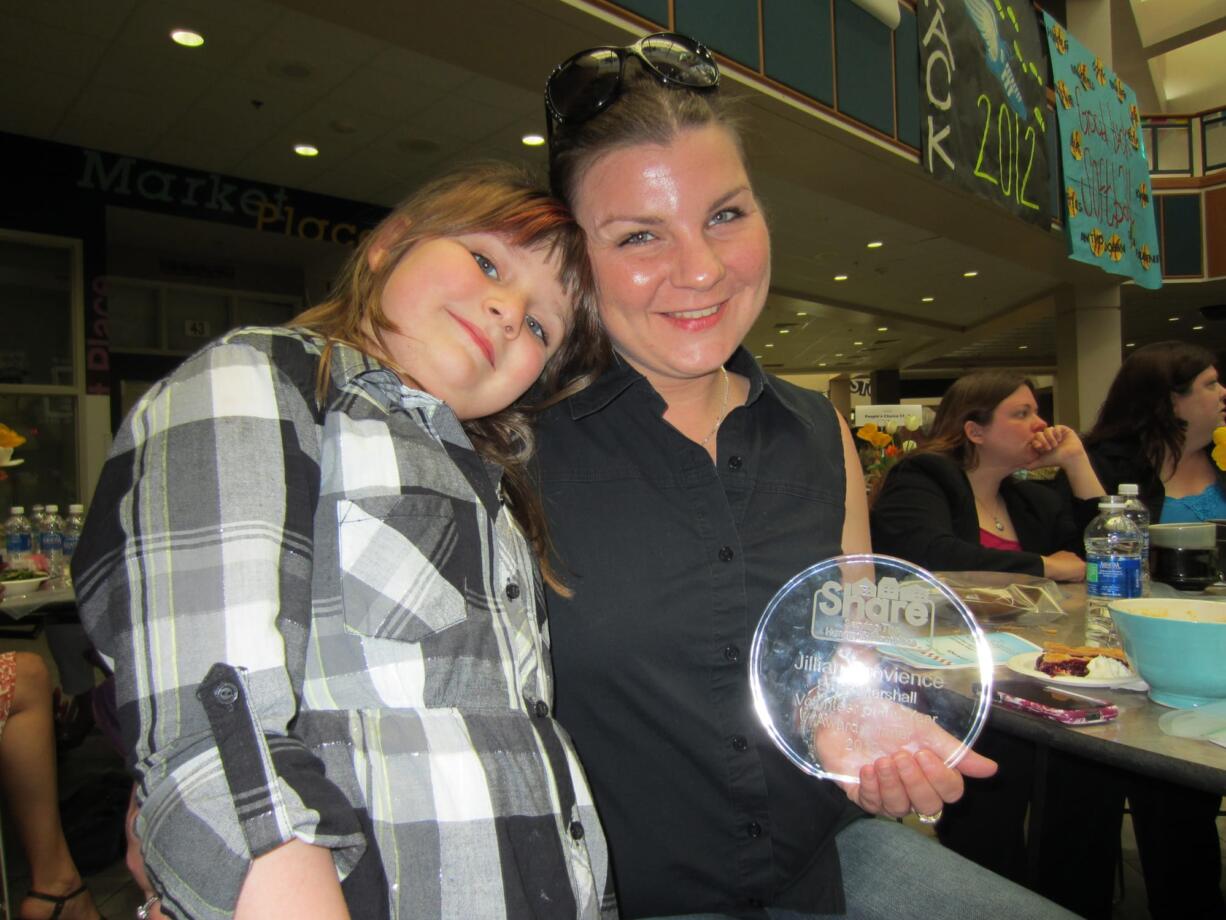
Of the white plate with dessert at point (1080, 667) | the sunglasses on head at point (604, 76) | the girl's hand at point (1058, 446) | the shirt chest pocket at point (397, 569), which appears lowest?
the white plate with dessert at point (1080, 667)

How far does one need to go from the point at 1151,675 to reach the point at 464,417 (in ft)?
3.07

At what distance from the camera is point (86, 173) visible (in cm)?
595

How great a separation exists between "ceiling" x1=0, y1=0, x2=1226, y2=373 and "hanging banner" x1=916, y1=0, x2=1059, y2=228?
51 cm

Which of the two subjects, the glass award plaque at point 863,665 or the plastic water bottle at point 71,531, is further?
the plastic water bottle at point 71,531

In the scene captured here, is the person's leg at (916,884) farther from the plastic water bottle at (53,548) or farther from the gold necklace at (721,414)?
the plastic water bottle at (53,548)

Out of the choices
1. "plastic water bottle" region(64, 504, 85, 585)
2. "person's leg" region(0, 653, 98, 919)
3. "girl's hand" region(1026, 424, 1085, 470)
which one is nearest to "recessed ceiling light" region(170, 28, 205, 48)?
"plastic water bottle" region(64, 504, 85, 585)

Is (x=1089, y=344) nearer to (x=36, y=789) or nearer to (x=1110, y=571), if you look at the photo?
(x=1110, y=571)

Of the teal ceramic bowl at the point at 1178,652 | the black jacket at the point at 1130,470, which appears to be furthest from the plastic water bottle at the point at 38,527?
the black jacket at the point at 1130,470

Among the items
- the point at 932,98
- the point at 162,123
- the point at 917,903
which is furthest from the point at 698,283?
the point at 162,123

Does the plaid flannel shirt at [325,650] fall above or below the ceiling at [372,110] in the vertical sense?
below

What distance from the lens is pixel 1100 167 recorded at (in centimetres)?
527

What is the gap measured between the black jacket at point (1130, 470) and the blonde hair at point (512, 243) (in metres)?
2.55

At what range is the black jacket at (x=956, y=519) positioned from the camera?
213 cm

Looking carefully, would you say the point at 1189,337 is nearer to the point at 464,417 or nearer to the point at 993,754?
the point at 993,754
